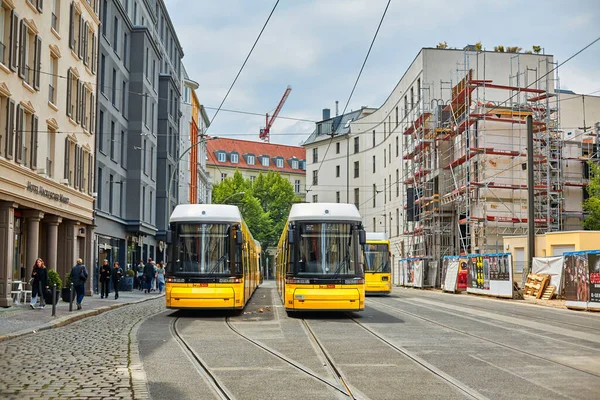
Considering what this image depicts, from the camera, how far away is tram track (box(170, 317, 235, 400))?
27.9 feet

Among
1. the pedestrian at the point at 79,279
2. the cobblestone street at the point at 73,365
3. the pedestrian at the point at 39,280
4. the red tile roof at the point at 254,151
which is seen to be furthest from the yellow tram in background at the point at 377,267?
the red tile roof at the point at 254,151

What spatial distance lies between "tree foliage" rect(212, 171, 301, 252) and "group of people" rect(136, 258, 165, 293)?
3822 cm

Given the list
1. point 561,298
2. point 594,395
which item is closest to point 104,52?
point 561,298

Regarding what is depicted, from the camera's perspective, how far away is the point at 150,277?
128ft

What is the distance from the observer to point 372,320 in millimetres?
19609

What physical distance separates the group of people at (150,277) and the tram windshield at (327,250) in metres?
20.6

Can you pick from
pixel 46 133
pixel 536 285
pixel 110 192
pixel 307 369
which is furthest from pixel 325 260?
pixel 110 192

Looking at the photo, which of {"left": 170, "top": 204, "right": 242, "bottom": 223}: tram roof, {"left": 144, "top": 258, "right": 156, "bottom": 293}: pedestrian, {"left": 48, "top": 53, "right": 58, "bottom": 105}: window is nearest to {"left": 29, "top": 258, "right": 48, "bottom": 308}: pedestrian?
{"left": 170, "top": 204, "right": 242, "bottom": 223}: tram roof

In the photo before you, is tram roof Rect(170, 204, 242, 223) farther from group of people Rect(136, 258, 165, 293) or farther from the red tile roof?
the red tile roof

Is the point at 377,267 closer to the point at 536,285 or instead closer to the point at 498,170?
the point at 536,285

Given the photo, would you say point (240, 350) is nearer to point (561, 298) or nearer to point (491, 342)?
point (491, 342)

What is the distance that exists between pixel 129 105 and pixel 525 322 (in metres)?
31.0

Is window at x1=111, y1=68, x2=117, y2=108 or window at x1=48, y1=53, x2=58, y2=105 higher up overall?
window at x1=111, y1=68, x2=117, y2=108

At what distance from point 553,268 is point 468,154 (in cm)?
1358
